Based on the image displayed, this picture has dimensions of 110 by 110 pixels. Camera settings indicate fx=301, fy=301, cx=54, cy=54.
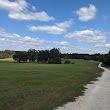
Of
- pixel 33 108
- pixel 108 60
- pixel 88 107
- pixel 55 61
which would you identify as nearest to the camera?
pixel 33 108

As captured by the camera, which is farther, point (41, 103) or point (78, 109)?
point (41, 103)

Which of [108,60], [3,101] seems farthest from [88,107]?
[108,60]

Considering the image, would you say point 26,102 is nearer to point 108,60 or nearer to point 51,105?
point 51,105

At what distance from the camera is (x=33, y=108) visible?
1421 centimetres

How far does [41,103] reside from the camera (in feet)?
52.2

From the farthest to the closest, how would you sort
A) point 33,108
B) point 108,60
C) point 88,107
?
point 108,60, point 88,107, point 33,108

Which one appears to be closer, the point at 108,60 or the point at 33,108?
the point at 33,108

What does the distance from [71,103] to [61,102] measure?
0.56 m

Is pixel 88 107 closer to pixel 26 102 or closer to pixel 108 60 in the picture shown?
pixel 26 102

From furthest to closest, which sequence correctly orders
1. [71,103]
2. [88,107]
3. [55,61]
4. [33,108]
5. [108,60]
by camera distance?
1. [55,61]
2. [108,60]
3. [71,103]
4. [88,107]
5. [33,108]

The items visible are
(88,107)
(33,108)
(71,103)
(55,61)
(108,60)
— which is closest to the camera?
(33,108)

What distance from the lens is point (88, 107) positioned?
15.2 m

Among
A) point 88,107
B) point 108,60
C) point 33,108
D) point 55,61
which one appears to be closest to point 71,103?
point 88,107

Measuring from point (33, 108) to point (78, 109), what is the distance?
222cm
